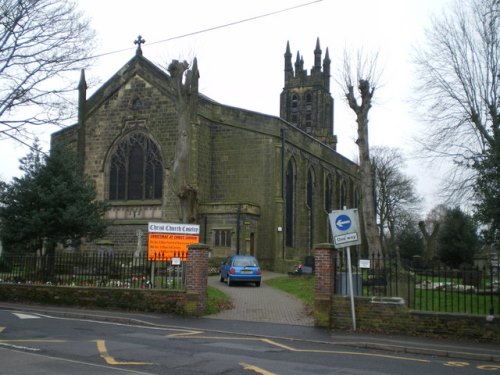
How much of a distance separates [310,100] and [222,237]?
3773 centimetres

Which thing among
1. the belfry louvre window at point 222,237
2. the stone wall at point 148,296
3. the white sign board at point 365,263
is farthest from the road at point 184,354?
the belfry louvre window at point 222,237

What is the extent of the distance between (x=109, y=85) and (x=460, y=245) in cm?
2892

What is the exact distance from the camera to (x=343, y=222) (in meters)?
15.2

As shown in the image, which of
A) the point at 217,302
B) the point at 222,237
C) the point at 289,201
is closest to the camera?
the point at 217,302

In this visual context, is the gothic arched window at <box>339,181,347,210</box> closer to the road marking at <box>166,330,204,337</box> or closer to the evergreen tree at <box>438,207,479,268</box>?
the evergreen tree at <box>438,207,479,268</box>

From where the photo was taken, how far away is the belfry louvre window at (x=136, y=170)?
39.0 metres

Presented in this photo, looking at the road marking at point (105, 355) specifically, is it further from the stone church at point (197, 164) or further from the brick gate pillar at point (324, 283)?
the stone church at point (197, 164)

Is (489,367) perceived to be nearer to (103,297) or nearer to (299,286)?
(103,297)

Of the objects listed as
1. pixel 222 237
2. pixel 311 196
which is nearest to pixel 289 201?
pixel 311 196

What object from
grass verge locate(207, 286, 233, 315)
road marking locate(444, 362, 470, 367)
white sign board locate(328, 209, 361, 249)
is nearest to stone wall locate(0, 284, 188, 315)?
grass verge locate(207, 286, 233, 315)

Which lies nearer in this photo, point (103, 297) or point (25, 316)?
point (25, 316)

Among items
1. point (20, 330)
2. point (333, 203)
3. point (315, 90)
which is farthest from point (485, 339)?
point (315, 90)

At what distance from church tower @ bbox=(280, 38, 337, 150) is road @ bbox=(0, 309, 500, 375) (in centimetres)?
5543

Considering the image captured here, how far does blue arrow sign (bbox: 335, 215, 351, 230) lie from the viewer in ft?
49.6
